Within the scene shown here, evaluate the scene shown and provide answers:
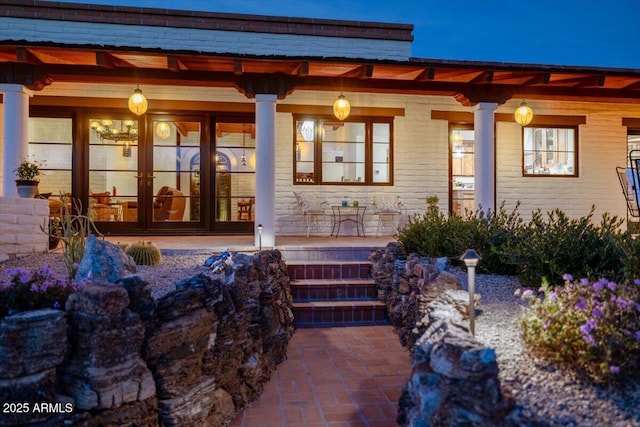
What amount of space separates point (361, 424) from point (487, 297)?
147 cm

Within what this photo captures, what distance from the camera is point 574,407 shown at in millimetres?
2045

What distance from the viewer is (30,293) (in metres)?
2.64

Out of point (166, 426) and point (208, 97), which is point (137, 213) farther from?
point (166, 426)

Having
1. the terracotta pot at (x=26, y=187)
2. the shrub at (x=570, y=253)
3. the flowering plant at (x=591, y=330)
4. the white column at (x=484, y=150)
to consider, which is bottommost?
the flowering plant at (x=591, y=330)

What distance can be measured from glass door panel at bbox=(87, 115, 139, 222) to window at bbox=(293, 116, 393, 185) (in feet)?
10.1

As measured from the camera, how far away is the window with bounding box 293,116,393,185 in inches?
344

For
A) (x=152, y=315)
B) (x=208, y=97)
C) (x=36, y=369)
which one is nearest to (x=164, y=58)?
(x=208, y=97)

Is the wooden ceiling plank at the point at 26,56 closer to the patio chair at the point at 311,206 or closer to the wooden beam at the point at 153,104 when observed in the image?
the wooden beam at the point at 153,104

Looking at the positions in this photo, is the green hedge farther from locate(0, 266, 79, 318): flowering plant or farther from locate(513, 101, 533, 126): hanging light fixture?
locate(513, 101, 533, 126): hanging light fixture

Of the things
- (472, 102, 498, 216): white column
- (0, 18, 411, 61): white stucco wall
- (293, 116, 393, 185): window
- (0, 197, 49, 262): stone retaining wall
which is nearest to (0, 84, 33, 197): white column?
(0, 197, 49, 262): stone retaining wall

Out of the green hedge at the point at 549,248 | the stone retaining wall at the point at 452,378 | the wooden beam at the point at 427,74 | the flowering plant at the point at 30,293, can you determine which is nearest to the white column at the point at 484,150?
the wooden beam at the point at 427,74

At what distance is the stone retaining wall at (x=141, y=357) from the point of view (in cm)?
231

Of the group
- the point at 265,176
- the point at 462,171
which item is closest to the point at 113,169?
the point at 265,176

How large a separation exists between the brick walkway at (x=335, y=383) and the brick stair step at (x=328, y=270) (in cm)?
98
